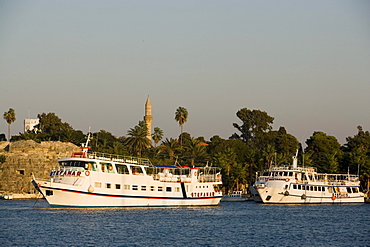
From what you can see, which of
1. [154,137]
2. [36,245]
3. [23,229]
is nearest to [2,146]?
[154,137]

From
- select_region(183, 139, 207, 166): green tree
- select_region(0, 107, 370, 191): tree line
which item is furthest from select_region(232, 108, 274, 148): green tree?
select_region(183, 139, 207, 166): green tree

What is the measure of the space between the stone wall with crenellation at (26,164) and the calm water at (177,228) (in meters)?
48.5

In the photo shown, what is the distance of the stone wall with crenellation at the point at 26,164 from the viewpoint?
123375 mm

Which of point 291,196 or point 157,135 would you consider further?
point 157,135

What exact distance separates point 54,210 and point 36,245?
84.4 feet

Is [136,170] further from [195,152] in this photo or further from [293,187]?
[195,152]

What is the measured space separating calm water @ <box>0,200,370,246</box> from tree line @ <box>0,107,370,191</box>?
27098 mm

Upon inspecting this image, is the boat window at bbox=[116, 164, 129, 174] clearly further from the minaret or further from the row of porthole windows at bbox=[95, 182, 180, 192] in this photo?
the minaret

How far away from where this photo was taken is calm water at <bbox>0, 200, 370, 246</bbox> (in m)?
49.5

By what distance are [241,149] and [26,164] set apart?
54.6m

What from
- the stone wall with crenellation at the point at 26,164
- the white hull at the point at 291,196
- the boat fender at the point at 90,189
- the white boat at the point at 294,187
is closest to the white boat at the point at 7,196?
the stone wall with crenellation at the point at 26,164

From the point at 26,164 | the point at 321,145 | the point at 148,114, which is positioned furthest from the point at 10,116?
the point at 321,145

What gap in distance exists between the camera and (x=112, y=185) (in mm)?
74750

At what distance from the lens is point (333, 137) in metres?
158
